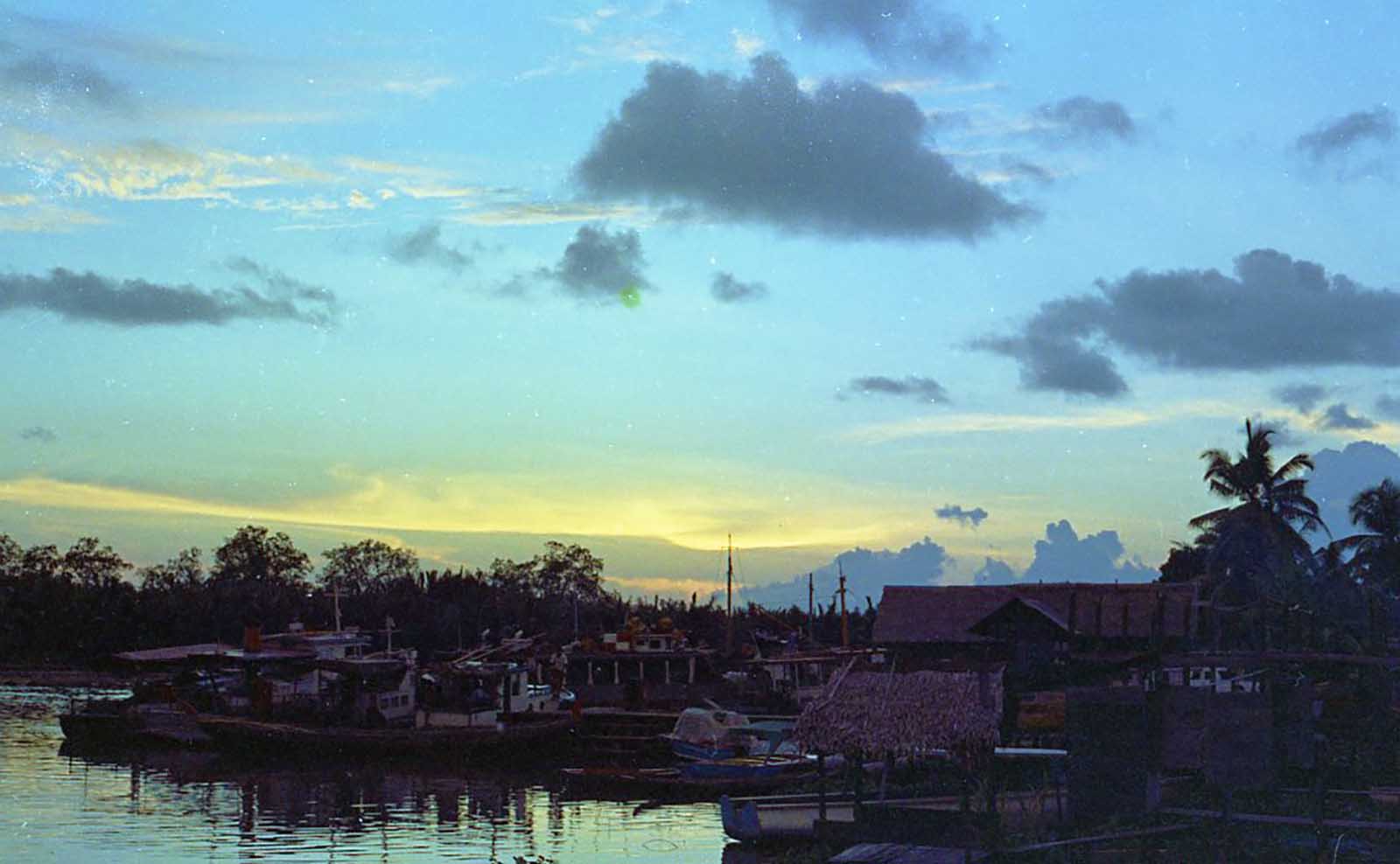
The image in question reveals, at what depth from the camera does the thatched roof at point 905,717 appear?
32.5m

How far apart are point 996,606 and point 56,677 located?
100832 millimetres

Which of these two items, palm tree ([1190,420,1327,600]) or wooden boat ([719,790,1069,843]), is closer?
wooden boat ([719,790,1069,843])

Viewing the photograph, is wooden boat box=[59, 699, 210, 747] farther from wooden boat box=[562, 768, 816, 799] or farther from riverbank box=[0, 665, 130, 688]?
riverbank box=[0, 665, 130, 688]

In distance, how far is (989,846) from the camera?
89.9 feet

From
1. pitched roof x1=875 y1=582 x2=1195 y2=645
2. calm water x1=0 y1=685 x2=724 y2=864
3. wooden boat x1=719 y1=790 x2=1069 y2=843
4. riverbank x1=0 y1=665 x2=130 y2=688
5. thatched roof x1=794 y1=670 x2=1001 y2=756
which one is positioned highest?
pitched roof x1=875 y1=582 x2=1195 y2=645

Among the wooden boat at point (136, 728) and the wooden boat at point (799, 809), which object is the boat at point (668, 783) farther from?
the wooden boat at point (136, 728)

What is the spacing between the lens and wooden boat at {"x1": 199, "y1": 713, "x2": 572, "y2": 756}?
217 ft

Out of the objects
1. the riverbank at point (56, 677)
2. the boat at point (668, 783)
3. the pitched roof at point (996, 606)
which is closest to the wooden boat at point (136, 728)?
the boat at point (668, 783)

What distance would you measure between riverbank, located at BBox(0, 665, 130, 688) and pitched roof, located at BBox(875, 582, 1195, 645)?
86.6 m

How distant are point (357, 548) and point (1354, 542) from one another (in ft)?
416

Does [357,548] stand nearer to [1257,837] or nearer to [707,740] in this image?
[707,740]

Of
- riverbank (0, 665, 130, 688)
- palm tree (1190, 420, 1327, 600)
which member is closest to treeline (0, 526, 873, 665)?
riverbank (0, 665, 130, 688)

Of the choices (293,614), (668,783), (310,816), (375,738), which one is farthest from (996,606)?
(293,614)

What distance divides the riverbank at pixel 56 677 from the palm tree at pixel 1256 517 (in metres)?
88.9
